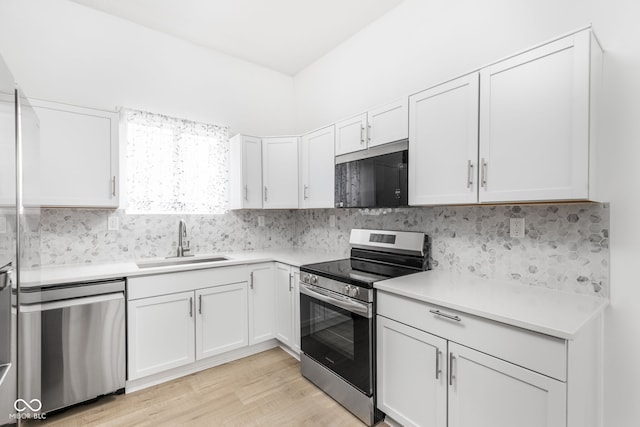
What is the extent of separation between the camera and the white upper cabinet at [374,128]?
2131 millimetres

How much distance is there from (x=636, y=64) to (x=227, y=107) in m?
3.16

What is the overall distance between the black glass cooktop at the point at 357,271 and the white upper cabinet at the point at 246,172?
110 centimetres

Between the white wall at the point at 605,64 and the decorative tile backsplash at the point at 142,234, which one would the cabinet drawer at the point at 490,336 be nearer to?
the white wall at the point at 605,64

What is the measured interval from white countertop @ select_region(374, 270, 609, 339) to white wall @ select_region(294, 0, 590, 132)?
1.42 m

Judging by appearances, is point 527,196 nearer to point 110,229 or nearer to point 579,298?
point 579,298

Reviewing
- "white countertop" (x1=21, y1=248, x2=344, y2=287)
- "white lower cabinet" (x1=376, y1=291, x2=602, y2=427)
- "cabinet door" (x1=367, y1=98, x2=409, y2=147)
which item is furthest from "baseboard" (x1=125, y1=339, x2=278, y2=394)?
"cabinet door" (x1=367, y1=98, x2=409, y2=147)

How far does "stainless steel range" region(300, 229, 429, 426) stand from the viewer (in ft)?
6.23

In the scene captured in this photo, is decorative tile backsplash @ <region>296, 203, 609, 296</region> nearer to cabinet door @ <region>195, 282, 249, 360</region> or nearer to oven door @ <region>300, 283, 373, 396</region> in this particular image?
oven door @ <region>300, 283, 373, 396</region>

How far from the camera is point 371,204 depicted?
7.52 ft

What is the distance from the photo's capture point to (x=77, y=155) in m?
2.24

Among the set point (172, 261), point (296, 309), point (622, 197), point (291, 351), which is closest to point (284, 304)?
point (296, 309)

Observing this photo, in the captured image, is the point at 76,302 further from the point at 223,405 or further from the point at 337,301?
the point at 337,301

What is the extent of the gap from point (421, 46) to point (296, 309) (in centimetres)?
238

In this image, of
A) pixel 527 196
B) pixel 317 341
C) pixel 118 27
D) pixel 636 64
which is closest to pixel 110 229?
pixel 118 27
